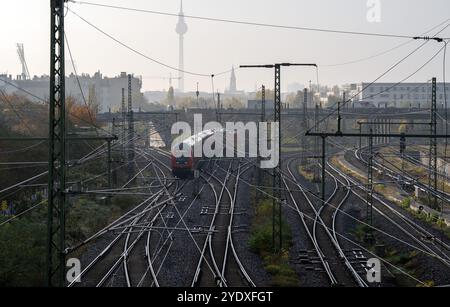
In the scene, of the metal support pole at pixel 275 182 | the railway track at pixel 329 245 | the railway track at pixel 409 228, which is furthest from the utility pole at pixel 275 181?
the railway track at pixel 409 228

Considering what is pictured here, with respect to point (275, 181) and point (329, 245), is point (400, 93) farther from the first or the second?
point (275, 181)

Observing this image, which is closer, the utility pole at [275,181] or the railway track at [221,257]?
the railway track at [221,257]

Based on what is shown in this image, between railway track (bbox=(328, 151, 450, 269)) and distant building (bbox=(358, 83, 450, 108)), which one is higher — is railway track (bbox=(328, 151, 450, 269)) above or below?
below

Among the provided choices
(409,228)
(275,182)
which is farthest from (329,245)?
(409,228)

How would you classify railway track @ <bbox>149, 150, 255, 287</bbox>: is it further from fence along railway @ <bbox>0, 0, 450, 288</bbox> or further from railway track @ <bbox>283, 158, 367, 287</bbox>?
railway track @ <bbox>283, 158, 367, 287</bbox>

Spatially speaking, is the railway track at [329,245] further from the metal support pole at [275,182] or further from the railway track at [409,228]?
the railway track at [409,228]

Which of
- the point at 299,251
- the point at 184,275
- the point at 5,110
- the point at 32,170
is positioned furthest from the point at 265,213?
the point at 5,110

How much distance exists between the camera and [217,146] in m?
36.2

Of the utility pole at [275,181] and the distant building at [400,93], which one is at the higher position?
the distant building at [400,93]

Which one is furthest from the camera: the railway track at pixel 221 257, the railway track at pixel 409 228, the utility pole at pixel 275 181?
the railway track at pixel 409 228

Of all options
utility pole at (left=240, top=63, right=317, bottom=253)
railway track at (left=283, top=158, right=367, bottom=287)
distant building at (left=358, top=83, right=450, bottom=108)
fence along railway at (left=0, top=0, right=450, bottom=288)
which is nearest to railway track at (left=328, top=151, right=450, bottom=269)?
fence along railway at (left=0, top=0, right=450, bottom=288)

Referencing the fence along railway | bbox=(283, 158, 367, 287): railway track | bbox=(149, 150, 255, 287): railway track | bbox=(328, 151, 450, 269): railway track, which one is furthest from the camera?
bbox=(328, 151, 450, 269): railway track

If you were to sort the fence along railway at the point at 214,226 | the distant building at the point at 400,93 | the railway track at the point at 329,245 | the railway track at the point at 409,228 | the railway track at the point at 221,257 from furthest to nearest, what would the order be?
the distant building at the point at 400,93, the railway track at the point at 409,228, the railway track at the point at 329,245, the railway track at the point at 221,257, the fence along railway at the point at 214,226
